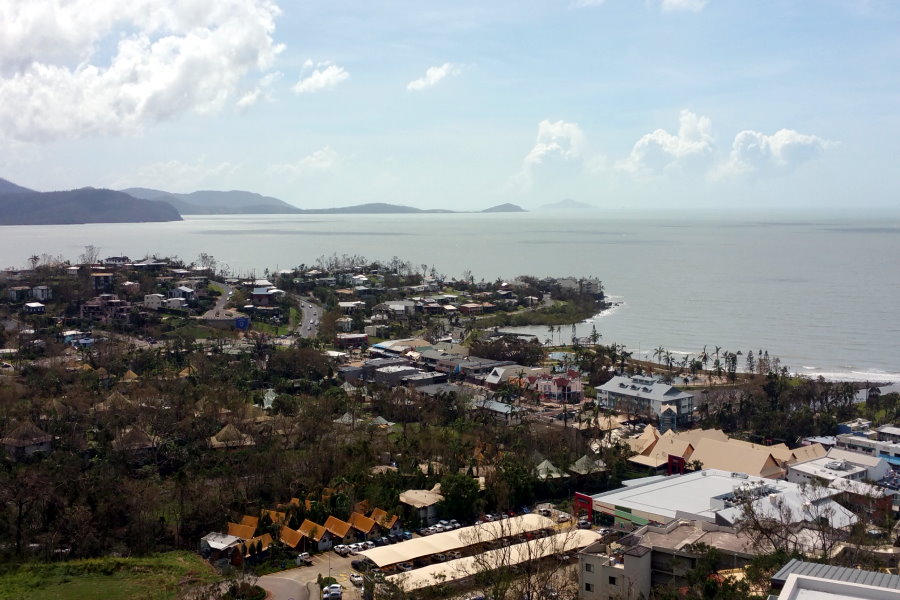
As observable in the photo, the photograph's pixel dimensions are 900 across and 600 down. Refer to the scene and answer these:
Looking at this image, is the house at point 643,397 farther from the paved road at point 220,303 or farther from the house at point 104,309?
the house at point 104,309

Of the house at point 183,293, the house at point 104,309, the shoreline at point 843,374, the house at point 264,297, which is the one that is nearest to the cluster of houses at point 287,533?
the shoreline at point 843,374

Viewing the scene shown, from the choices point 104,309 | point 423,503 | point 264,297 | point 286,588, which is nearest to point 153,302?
point 104,309

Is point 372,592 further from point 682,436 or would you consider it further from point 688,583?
point 682,436

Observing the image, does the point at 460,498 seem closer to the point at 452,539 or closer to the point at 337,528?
the point at 452,539

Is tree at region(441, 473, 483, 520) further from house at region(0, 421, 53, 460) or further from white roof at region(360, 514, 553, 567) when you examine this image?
house at region(0, 421, 53, 460)

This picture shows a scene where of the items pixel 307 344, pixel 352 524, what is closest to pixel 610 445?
pixel 352 524

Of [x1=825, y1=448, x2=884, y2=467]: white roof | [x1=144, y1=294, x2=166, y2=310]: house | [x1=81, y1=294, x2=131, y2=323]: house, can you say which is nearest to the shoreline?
[x1=825, y1=448, x2=884, y2=467]: white roof

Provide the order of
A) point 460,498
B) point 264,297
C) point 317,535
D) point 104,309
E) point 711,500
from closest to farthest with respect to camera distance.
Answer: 1. point 317,535
2. point 711,500
3. point 460,498
4. point 104,309
5. point 264,297
